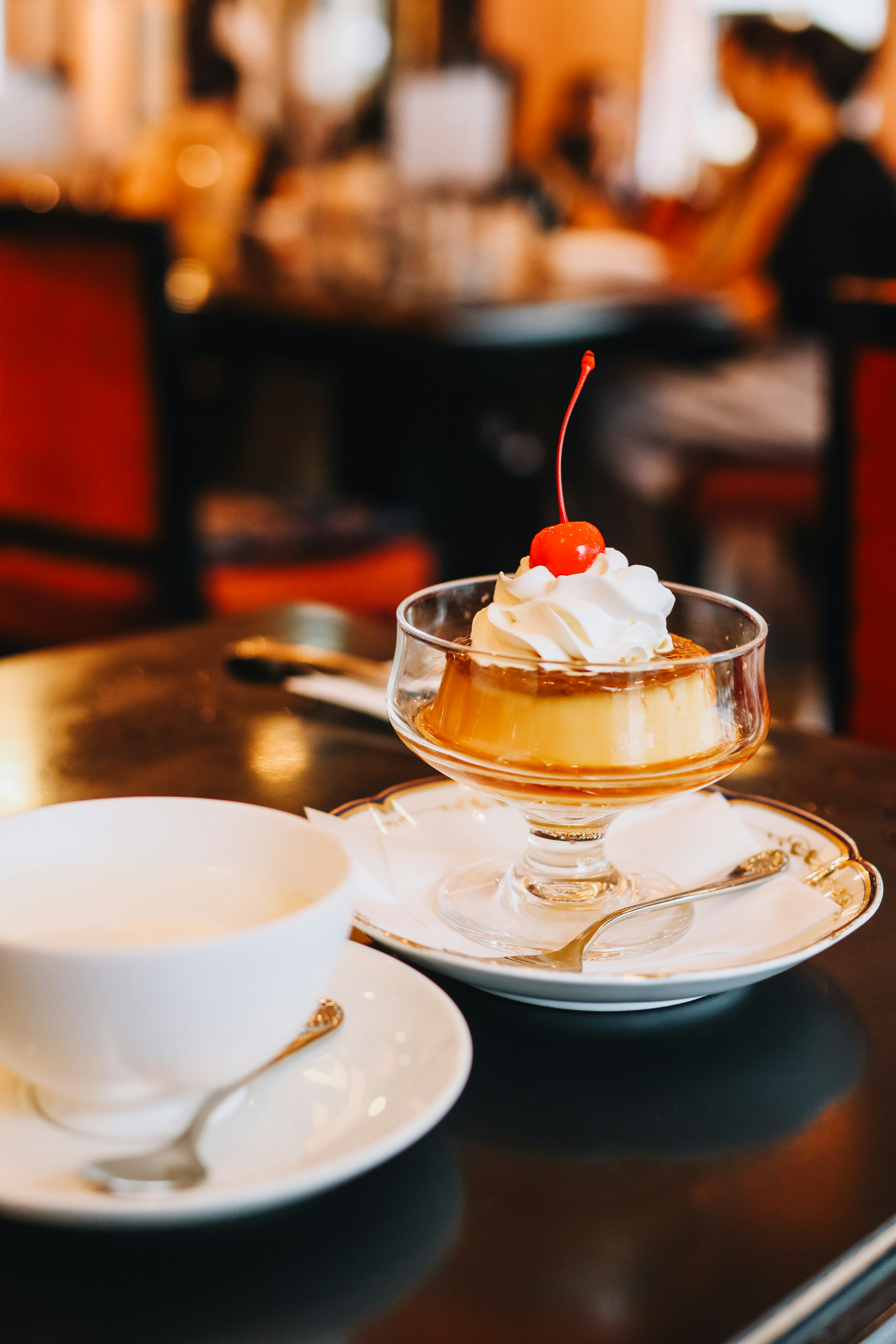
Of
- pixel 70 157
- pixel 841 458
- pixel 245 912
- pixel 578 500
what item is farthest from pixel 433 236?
pixel 70 157

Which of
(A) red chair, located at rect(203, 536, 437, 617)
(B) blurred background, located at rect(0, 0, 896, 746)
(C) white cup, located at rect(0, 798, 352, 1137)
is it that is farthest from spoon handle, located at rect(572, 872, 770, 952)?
(A) red chair, located at rect(203, 536, 437, 617)

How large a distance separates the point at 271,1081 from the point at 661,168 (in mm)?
6794

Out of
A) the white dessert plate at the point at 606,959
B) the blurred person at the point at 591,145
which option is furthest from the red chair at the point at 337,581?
the blurred person at the point at 591,145

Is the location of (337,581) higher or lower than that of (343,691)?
lower

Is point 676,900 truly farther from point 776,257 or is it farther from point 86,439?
point 776,257

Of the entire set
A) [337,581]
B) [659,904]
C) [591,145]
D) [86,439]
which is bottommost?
[337,581]

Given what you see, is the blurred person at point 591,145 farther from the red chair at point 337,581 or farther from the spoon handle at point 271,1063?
the spoon handle at point 271,1063

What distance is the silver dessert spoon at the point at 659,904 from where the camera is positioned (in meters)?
0.46

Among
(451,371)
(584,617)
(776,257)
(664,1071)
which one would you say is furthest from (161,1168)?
(776,257)

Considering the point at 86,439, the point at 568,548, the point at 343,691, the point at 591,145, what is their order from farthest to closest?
the point at 591,145 → the point at 86,439 → the point at 343,691 → the point at 568,548

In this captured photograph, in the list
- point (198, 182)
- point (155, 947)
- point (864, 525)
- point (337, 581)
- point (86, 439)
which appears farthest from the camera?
point (198, 182)

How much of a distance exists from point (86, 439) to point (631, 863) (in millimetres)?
1366

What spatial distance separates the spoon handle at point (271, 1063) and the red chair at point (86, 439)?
1.36 m

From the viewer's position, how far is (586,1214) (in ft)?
1.17
